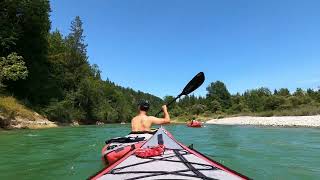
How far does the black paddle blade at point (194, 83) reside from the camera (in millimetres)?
11078

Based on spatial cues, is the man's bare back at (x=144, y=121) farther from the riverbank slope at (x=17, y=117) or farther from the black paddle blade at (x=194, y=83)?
the riverbank slope at (x=17, y=117)

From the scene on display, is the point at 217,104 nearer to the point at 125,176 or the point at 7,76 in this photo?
the point at 7,76

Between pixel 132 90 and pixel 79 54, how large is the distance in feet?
387

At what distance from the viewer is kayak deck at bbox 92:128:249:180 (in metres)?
4.54

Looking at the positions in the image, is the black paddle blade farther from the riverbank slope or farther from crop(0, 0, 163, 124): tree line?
crop(0, 0, 163, 124): tree line

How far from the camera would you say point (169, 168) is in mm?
4934

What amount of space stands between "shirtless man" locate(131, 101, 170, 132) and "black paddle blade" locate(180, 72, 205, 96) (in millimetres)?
2295

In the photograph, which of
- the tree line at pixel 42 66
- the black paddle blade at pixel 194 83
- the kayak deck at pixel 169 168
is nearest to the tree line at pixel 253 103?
the tree line at pixel 42 66

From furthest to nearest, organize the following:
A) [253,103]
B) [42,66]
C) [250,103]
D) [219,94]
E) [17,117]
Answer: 1. [219,94]
2. [250,103]
3. [253,103]
4. [42,66]
5. [17,117]

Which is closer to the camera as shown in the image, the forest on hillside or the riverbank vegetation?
the forest on hillside

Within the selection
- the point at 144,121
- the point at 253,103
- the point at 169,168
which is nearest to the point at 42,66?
the point at 144,121

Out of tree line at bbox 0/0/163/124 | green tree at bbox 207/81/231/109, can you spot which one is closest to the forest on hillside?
tree line at bbox 0/0/163/124

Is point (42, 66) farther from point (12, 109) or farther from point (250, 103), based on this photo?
point (250, 103)

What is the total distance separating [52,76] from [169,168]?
42792mm
